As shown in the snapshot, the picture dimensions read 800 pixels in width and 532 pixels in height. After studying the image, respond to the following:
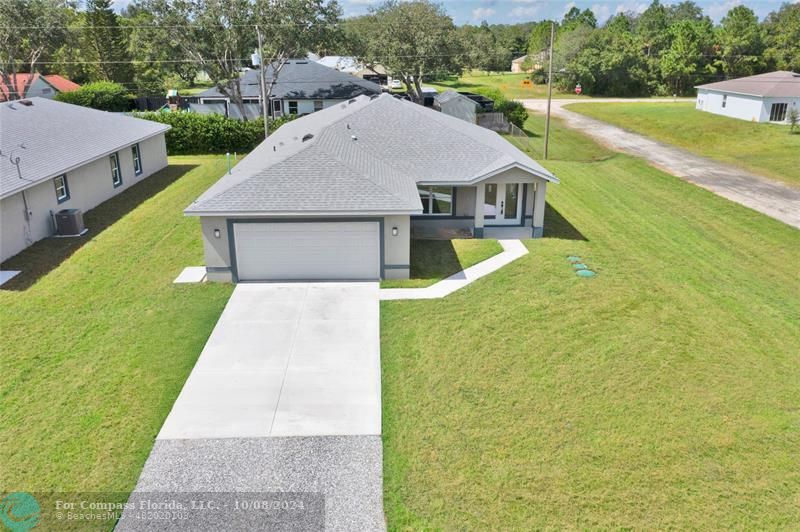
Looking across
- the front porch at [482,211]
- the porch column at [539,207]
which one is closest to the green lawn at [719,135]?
the porch column at [539,207]

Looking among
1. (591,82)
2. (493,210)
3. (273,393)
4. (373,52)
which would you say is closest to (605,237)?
(493,210)

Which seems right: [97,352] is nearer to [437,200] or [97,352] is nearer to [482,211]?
[437,200]

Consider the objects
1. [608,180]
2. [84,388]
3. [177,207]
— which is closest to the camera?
[84,388]

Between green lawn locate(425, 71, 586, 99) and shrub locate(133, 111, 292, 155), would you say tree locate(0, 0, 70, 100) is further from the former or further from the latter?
green lawn locate(425, 71, 586, 99)

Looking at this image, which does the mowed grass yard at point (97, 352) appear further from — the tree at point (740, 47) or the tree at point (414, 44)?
the tree at point (740, 47)

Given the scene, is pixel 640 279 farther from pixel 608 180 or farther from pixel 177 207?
pixel 177 207
